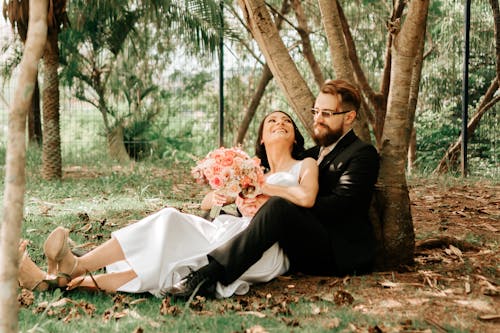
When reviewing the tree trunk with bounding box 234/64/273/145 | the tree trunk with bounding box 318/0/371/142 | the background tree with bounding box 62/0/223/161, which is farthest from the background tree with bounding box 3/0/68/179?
the tree trunk with bounding box 318/0/371/142

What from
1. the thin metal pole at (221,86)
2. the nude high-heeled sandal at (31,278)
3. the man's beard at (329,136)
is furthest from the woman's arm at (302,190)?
the thin metal pole at (221,86)

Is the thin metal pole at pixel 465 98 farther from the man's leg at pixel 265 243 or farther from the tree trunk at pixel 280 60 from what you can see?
the man's leg at pixel 265 243

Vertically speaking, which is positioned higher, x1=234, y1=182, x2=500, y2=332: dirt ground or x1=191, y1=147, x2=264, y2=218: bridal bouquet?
x1=191, y1=147, x2=264, y2=218: bridal bouquet

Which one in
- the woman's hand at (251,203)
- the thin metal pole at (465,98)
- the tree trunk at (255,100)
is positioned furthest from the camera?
the tree trunk at (255,100)

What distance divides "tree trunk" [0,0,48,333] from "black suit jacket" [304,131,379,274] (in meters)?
2.30

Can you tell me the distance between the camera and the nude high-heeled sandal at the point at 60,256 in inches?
161

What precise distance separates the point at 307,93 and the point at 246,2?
31.9 inches

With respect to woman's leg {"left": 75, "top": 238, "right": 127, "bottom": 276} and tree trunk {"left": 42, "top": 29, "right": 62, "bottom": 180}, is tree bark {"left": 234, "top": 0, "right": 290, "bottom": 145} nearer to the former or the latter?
tree trunk {"left": 42, "top": 29, "right": 62, "bottom": 180}

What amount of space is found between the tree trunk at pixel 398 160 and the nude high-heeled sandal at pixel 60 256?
2.18 metres

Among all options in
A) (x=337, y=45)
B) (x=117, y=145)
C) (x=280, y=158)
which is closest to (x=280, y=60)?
(x=337, y=45)

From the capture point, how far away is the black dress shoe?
4.00 meters

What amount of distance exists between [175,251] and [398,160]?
67.9 inches

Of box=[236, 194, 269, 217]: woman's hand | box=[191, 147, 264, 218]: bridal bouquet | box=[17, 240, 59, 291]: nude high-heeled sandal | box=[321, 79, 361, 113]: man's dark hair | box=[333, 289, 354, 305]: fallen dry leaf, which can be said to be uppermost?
box=[321, 79, 361, 113]: man's dark hair

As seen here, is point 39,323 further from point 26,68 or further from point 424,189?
point 424,189
